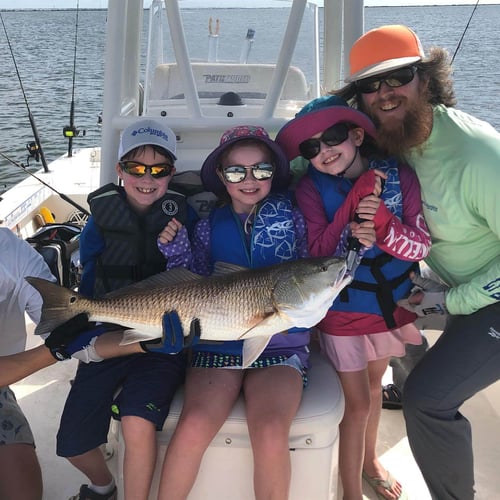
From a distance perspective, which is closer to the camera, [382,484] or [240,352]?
[240,352]

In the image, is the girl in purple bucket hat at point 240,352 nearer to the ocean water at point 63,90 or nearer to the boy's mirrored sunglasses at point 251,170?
the boy's mirrored sunglasses at point 251,170

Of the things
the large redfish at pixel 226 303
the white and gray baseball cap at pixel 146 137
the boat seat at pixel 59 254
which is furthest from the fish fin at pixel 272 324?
the boat seat at pixel 59 254

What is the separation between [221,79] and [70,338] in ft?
8.38

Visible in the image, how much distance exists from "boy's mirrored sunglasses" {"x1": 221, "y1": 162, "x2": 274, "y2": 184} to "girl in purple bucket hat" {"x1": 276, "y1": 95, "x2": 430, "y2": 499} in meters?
0.20

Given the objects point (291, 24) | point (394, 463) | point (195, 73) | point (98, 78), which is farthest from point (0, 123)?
point (394, 463)

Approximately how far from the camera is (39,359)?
2.38 m

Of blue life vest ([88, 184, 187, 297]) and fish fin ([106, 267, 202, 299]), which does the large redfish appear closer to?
fish fin ([106, 267, 202, 299])

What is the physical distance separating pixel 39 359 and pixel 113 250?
0.62 m

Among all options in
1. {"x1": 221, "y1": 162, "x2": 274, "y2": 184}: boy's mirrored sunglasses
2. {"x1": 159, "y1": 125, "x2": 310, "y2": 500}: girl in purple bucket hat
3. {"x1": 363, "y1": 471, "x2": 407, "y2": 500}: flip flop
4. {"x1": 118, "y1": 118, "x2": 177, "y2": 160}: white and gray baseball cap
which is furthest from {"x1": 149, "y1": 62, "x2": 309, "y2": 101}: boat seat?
{"x1": 363, "y1": 471, "x2": 407, "y2": 500}: flip flop

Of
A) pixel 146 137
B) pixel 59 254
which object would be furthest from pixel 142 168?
pixel 59 254

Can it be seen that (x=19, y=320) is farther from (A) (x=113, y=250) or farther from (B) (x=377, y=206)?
(B) (x=377, y=206)

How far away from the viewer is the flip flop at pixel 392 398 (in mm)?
3505

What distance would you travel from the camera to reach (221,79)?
4.12 m

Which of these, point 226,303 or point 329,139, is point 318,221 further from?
point 226,303
